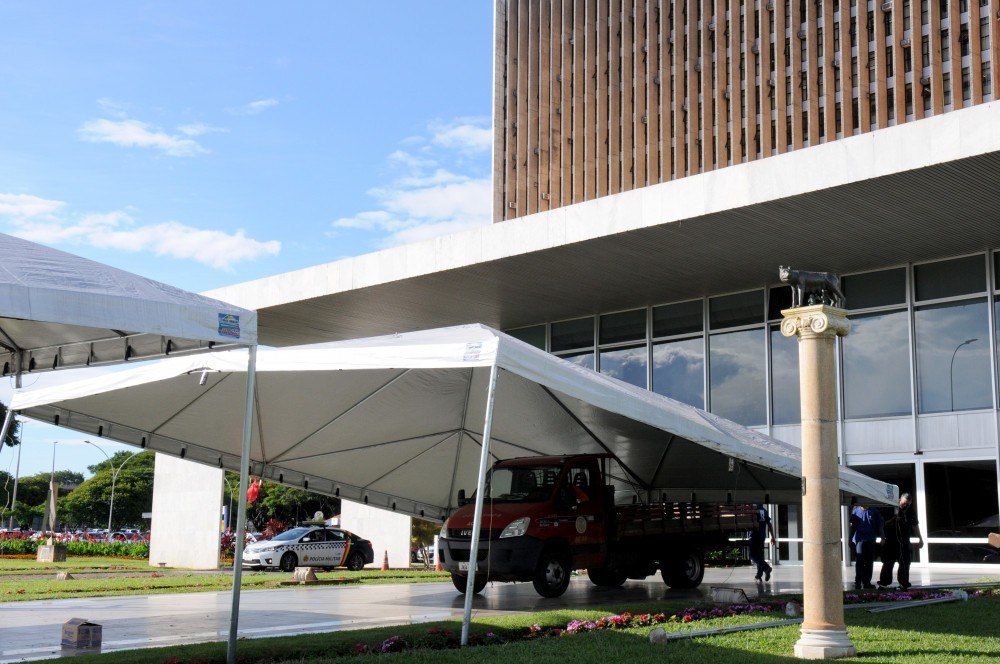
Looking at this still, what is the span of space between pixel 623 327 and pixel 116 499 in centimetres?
7836

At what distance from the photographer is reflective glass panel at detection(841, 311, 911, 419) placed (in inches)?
920

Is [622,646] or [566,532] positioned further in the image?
[566,532]

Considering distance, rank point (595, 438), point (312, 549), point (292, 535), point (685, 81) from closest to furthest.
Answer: point (595, 438) → point (312, 549) → point (292, 535) → point (685, 81)

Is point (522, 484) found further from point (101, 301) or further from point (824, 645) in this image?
point (101, 301)

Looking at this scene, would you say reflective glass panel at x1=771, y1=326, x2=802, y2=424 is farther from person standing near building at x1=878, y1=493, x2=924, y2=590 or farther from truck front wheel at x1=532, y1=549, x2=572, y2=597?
truck front wheel at x1=532, y1=549, x2=572, y2=597

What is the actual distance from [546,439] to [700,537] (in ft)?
9.93

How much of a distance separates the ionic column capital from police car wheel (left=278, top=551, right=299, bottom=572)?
21793 millimetres

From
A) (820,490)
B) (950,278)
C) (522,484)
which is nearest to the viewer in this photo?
(820,490)

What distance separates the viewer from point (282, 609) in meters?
13.7

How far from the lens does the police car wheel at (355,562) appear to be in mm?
29109

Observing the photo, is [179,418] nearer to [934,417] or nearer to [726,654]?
[726,654]

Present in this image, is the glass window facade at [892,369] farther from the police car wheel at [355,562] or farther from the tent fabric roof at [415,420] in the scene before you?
the police car wheel at [355,562]

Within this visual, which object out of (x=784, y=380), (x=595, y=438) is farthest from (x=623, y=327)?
(x=595, y=438)

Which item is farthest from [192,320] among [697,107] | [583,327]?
[697,107]
